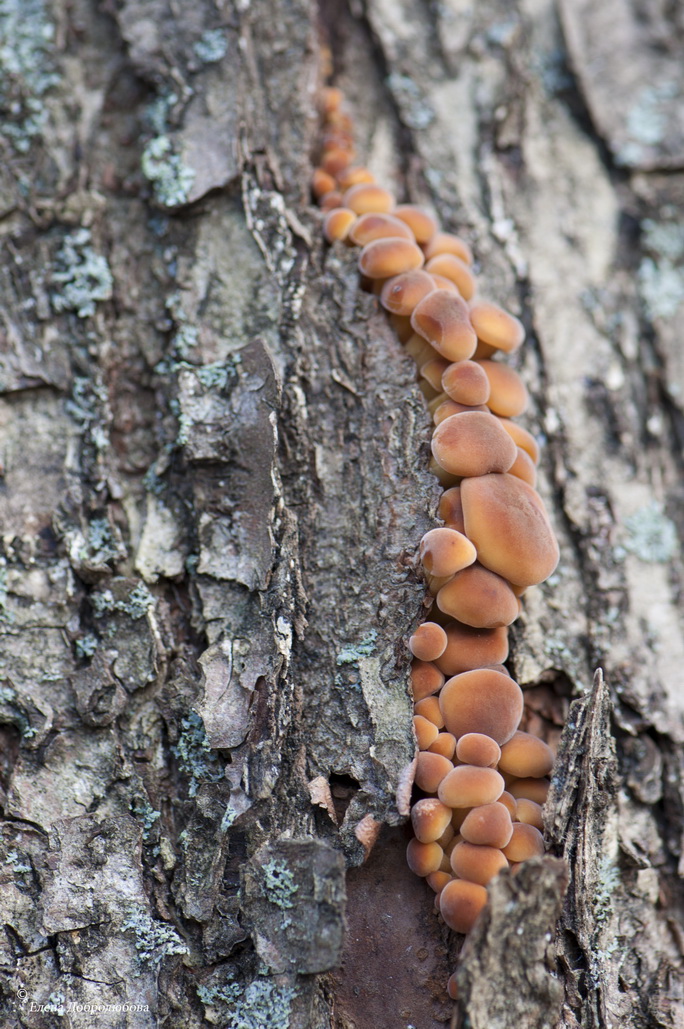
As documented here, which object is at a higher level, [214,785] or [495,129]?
[495,129]

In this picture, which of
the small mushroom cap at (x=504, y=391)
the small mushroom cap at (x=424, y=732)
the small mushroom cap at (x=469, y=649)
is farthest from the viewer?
the small mushroom cap at (x=504, y=391)

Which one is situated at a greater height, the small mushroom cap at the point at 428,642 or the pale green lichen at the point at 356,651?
the small mushroom cap at the point at 428,642

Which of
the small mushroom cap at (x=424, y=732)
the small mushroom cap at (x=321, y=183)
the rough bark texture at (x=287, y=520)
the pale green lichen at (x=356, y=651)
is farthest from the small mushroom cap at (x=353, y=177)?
the small mushroom cap at (x=424, y=732)

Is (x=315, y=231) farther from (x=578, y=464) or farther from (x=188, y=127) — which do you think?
(x=578, y=464)

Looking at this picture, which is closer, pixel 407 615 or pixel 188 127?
pixel 407 615

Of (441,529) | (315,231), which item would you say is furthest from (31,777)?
(315,231)

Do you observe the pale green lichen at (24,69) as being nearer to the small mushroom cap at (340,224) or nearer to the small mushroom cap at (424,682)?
the small mushroom cap at (340,224)

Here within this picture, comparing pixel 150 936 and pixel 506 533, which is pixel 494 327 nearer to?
pixel 506 533
